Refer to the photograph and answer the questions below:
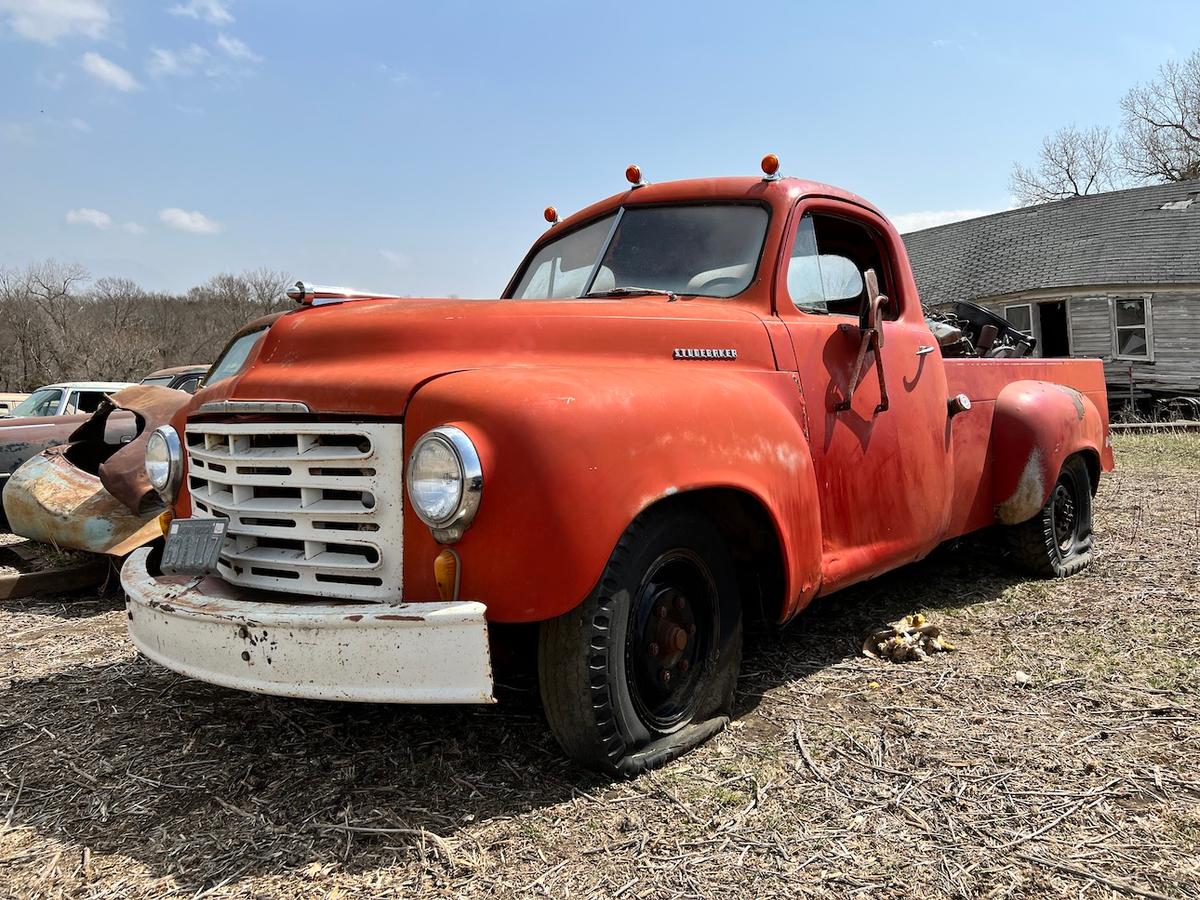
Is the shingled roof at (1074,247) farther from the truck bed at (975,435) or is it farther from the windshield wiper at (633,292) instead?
the windshield wiper at (633,292)

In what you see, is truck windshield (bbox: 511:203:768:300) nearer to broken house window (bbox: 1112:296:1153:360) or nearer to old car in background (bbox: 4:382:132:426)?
old car in background (bbox: 4:382:132:426)

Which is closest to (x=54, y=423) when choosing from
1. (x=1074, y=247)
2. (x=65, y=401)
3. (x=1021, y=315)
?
(x=65, y=401)

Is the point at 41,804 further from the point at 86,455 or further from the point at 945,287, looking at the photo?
the point at 945,287

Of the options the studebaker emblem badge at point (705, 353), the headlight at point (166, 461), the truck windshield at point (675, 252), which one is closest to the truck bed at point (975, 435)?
the truck windshield at point (675, 252)

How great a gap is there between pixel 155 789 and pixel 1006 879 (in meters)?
2.41

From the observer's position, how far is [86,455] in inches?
244

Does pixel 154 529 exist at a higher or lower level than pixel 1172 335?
lower

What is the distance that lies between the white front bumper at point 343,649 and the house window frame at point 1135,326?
752 inches

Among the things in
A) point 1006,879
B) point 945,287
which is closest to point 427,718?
point 1006,879

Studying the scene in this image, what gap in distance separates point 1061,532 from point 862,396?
7.17 feet

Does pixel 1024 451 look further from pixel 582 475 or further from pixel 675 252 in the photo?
pixel 582 475

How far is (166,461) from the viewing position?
3.28 m

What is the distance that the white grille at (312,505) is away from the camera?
7.91 ft

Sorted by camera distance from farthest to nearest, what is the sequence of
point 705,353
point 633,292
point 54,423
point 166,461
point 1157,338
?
point 1157,338 < point 54,423 < point 633,292 < point 166,461 < point 705,353
